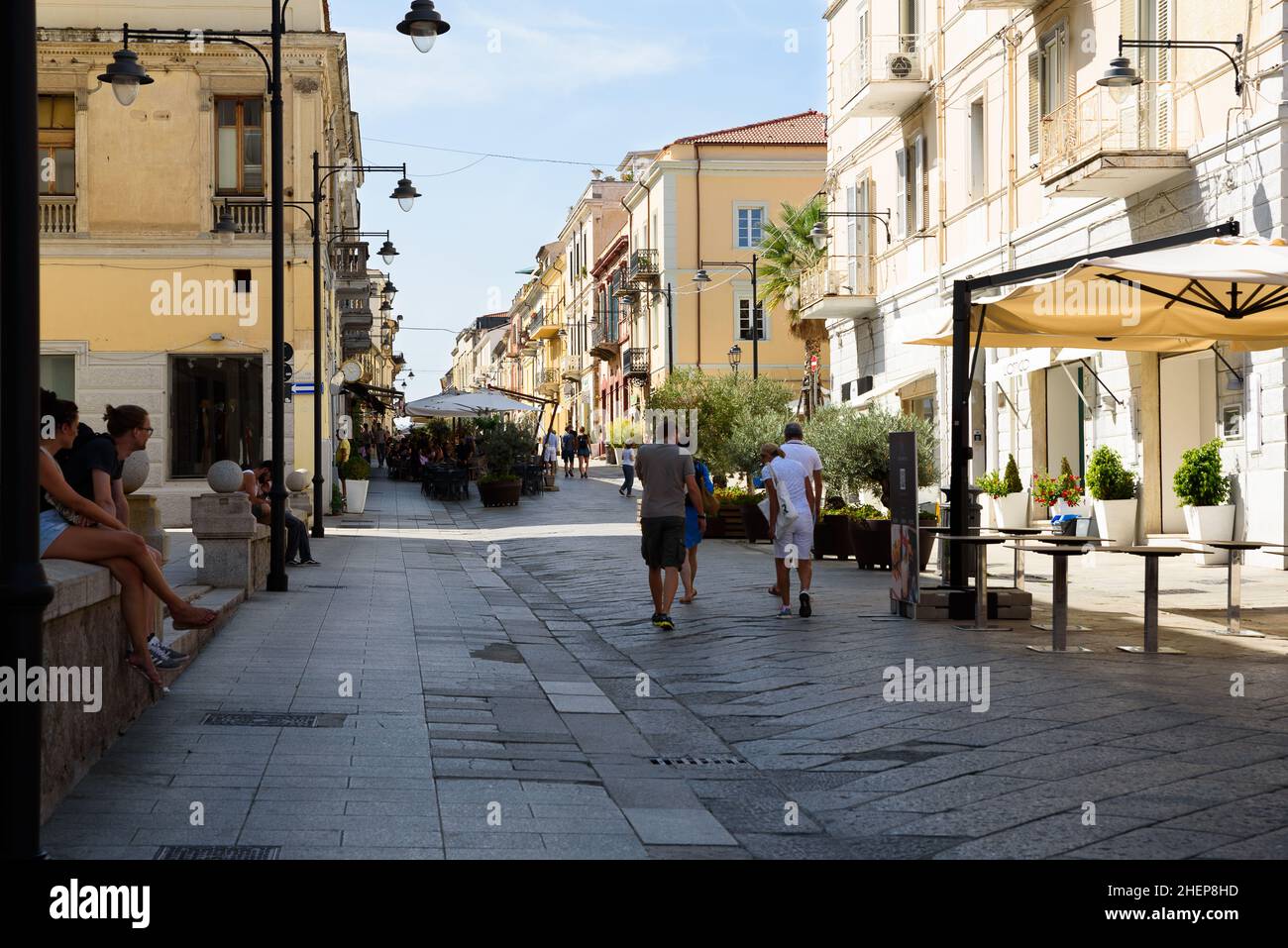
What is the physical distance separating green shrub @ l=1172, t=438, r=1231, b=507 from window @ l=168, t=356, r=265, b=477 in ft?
59.0

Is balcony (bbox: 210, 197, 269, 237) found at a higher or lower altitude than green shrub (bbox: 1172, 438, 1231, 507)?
higher

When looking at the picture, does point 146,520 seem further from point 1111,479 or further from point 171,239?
point 171,239

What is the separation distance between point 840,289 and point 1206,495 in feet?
49.8

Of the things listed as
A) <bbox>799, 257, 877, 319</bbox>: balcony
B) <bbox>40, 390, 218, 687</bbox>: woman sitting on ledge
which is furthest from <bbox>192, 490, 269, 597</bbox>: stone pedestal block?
<bbox>799, 257, 877, 319</bbox>: balcony

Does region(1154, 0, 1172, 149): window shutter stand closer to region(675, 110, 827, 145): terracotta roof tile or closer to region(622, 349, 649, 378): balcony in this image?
region(675, 110, 827, 145): terracotta roof tile

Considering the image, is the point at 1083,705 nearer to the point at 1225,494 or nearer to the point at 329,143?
the point at 1225,494

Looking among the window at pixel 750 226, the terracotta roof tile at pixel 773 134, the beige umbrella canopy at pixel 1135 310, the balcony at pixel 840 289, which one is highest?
the terracotta roof tile at pixel 773 134

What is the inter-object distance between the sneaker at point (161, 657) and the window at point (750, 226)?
47931 mm

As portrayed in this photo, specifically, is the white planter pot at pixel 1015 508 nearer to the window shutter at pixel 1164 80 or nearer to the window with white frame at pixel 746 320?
the window shutter at pixel 1164 80

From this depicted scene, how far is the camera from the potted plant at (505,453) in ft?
111

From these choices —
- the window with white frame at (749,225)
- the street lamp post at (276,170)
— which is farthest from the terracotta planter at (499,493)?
the window with white frame at (749,225)

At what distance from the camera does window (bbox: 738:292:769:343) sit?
54.6 metres

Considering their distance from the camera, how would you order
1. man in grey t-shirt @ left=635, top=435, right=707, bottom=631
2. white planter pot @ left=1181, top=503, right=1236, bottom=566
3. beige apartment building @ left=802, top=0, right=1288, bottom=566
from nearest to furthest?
man in grey t-shirt @ left=635, top=435, right=707, bottom=631 → beige apartment building @ left=802, top=0, right=1288, bottom=566 → white planter pot @ left=1181, top=503, right=1236, bottom=566

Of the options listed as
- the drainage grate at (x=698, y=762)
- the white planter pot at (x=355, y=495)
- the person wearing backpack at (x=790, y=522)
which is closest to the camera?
the drainage grate at (x=698, y=762)
